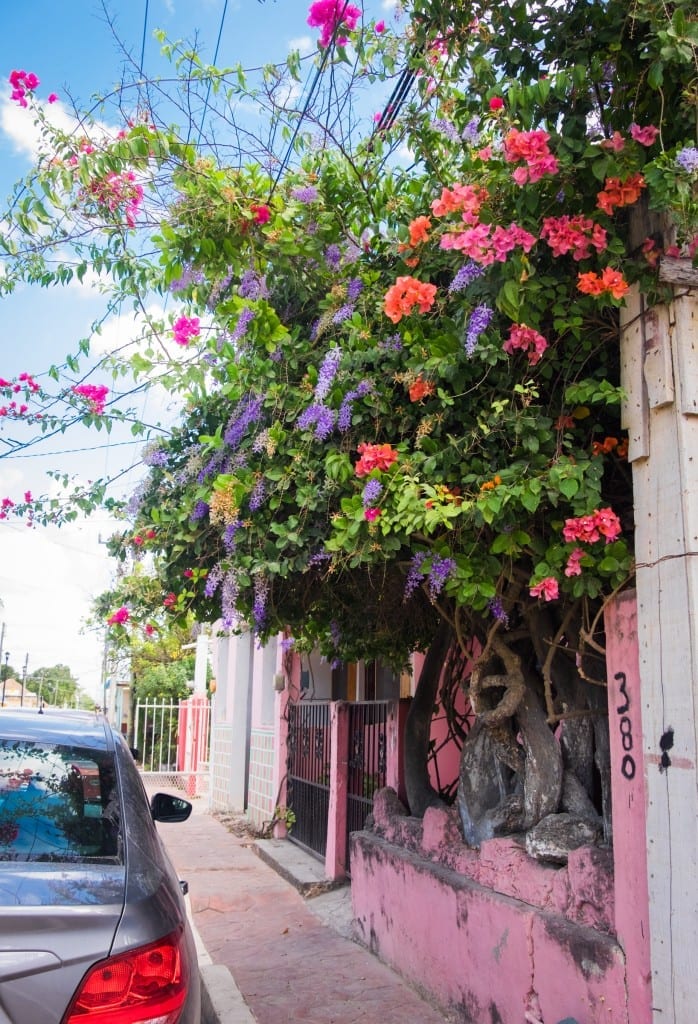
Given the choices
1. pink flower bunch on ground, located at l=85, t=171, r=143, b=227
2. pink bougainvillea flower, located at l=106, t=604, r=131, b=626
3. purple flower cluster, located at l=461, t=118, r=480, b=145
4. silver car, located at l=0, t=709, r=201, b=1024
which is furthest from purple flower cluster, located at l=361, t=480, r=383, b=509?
pink bougainvillea flower, located at l=106, t=604, r=131, b=626

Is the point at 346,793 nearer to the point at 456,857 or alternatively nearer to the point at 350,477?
the point at 456,857

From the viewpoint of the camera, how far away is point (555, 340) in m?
4.01

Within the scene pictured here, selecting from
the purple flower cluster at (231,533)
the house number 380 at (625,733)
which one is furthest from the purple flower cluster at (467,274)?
the house number 380 at (625,733)

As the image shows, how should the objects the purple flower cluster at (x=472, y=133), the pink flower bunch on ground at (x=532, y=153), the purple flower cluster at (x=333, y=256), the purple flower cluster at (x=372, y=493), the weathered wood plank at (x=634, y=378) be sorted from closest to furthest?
the pink flower bunch on ground at (x=532, y=153) → the weathered wood plank at (x=634, y=378) → the purple flower cluster at (x=372, y=493) → the purple flower cluster at (x=472, y=133) → the purple flower cluster at (x=333, y=256)

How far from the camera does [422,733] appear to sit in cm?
705

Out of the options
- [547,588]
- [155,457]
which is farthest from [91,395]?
[547,588]

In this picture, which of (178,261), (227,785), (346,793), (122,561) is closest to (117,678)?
(227,785)

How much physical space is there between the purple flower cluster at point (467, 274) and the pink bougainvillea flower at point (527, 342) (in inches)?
11.0

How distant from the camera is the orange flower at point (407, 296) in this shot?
151 inches

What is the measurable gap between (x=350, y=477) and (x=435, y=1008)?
3.35 m

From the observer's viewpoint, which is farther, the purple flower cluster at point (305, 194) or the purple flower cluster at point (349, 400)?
the purple flower cluster at point (305, 194)

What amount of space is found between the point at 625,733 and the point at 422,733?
3.37 m

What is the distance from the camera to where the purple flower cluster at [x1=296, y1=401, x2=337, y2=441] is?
4.38 m

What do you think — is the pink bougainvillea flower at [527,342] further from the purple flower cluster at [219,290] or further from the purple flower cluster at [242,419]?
the purple flower cluster at [219,290]
